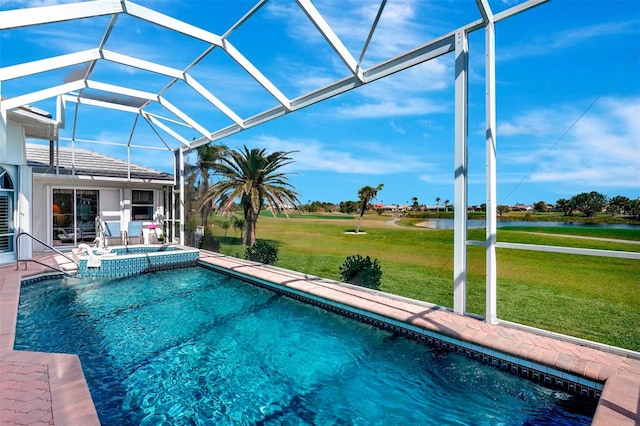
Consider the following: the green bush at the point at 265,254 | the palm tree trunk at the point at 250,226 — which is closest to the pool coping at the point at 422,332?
the green bush at the point at 265,254

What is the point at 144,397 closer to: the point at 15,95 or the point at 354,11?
the point at 354,11

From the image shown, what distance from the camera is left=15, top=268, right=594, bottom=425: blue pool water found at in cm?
399

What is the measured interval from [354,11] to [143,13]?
14.4ft

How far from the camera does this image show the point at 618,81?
17.1ft

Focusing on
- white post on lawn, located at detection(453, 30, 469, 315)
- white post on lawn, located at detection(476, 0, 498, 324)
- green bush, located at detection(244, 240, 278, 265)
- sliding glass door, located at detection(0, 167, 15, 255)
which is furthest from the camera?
green bush, located at detection(244, 240, 278, 265)

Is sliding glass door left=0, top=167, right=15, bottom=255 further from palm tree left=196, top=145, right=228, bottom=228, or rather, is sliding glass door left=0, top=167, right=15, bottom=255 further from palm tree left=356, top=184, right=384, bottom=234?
palm tree left=356, top=184, right=384, bottom=234

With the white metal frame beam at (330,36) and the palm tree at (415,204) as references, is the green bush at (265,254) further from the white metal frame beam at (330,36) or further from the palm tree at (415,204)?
the white metal frame beam at (330,36)

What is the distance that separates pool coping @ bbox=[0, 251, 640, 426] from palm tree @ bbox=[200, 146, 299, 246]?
687 centimetres

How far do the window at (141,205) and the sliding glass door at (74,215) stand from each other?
1.56m

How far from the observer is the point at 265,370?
503 cm

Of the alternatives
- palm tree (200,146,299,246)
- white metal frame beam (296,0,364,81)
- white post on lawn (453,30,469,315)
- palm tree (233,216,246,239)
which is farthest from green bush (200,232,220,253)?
white post on lawn (453,30,469,315)

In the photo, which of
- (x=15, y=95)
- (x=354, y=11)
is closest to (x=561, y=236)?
(x=354, y=11)

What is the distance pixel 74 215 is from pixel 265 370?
14996 millimetres

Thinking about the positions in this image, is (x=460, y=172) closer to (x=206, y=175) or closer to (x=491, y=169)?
(x=491, y=169)
